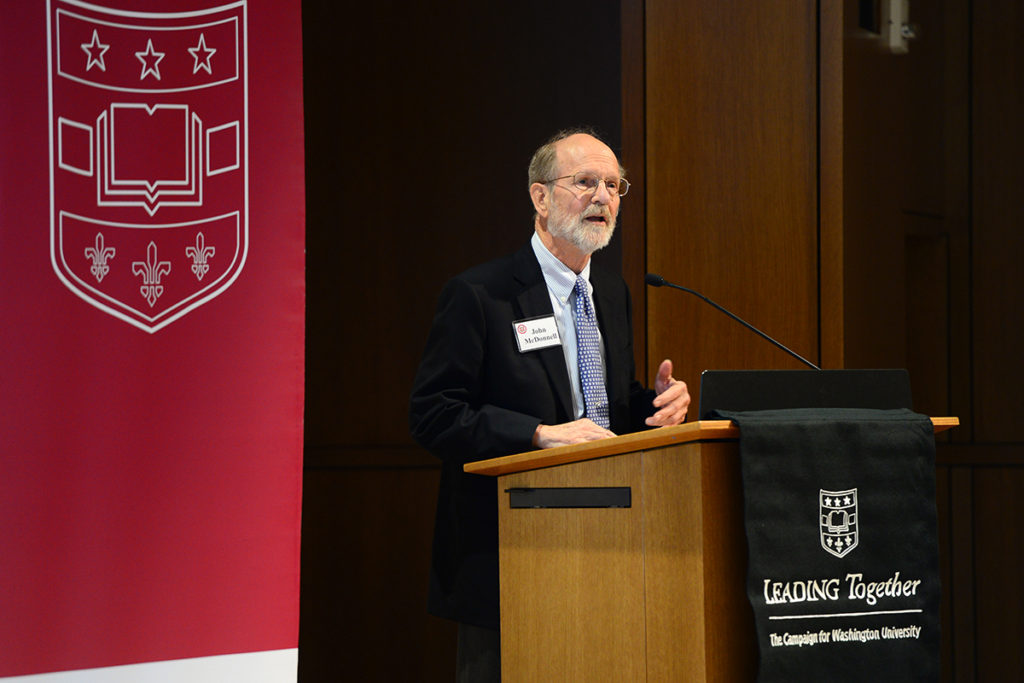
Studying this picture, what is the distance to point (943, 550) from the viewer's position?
140 inches

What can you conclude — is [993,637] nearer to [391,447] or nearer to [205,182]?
[391,447]

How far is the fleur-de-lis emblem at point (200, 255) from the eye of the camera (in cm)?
227

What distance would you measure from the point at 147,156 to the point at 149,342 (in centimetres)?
41

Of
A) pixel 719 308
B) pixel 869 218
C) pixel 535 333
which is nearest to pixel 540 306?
pixel 535 333

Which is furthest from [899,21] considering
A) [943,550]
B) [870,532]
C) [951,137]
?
[870,532]

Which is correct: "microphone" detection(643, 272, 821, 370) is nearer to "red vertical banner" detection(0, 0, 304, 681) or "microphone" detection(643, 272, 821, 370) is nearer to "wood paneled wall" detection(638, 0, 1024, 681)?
"red vertical banner" detection(0, 0, 304, 681)

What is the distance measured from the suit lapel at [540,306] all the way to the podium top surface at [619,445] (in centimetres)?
32

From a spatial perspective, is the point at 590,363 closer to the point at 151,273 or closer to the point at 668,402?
the point at 668,402

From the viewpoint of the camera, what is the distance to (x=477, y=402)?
2.10 m

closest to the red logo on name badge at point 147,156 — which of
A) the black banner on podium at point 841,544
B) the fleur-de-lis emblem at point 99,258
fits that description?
the fleur-de-lis emblem at point 99,258

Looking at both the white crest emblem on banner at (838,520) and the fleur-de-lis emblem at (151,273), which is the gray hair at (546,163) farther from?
the white crest emblem on banner at (838,520)

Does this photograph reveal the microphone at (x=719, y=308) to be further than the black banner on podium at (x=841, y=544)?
Yes

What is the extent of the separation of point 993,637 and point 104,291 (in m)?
3.04

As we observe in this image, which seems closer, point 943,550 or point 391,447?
point 943,550
